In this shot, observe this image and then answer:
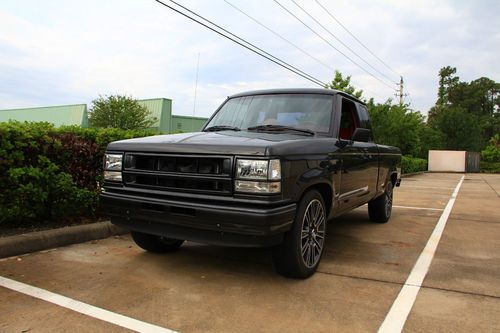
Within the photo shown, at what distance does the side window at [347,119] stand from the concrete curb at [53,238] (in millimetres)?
3251

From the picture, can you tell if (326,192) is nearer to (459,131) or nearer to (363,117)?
(363,117)

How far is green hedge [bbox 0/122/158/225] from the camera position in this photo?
16.1 feet

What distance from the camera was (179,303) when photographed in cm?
347

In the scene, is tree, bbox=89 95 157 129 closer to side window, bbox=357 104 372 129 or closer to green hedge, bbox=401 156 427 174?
green hedge, bbox=401 156 427 174

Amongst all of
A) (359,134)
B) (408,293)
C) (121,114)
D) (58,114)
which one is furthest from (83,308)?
(58,114)

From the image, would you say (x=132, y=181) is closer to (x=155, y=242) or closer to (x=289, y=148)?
(x=155, y=242)

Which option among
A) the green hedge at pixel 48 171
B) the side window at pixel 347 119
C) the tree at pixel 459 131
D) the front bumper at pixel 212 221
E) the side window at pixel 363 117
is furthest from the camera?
the tree at pixel 459 131

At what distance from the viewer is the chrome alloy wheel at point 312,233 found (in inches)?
Answer: 161

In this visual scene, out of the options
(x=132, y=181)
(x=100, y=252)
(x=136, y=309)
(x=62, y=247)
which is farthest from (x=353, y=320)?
(x=62, y=247)

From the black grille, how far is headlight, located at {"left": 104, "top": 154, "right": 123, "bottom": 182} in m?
0.08

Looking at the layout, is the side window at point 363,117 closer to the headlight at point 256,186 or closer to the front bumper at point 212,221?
the front bumper at point 212,221

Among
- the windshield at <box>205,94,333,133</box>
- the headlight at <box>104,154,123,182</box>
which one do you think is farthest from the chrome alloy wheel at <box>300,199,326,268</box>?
the headlight at <box>104,154,123,182</box>

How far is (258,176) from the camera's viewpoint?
11.5ft

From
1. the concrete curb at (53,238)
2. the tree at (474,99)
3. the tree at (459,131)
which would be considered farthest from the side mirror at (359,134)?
the tree at (474,99)
